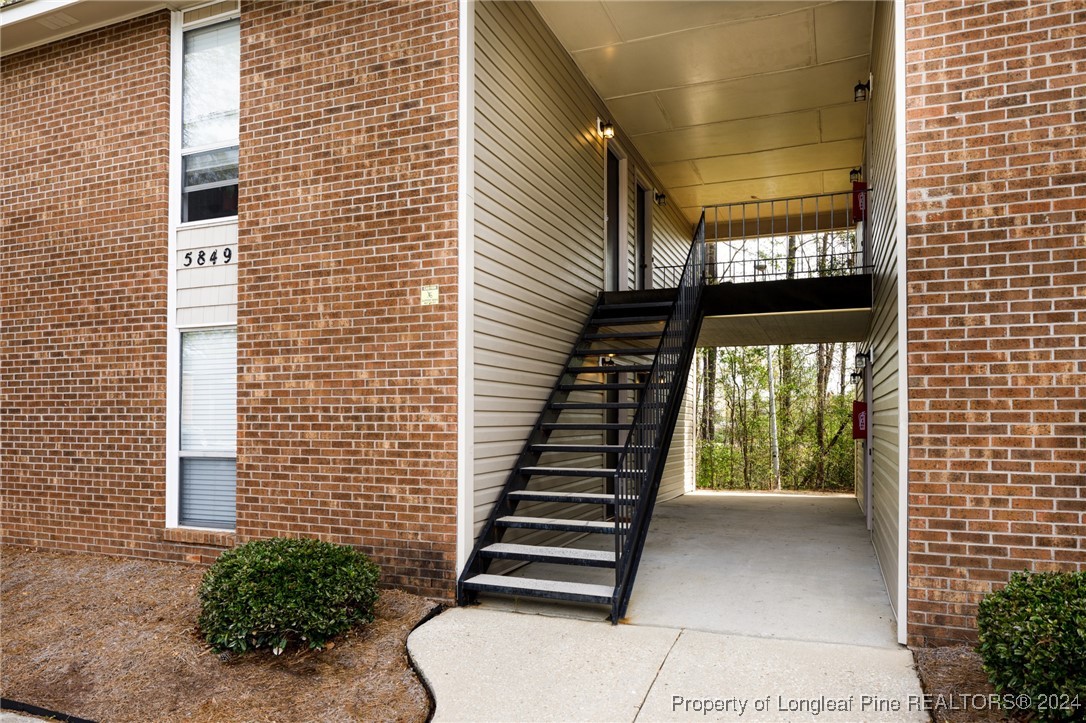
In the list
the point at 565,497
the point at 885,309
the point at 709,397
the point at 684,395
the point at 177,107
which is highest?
the point at 177,107

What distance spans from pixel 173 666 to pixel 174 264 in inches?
135

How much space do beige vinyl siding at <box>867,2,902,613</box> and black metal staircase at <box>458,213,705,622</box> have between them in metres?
1.60

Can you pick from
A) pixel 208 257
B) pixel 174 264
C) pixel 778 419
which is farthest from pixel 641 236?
pixel 778 419

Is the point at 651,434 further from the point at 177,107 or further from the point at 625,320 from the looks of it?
the point at 177,107

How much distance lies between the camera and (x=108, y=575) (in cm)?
564

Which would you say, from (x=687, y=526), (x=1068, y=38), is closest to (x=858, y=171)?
(x=687, y=526)

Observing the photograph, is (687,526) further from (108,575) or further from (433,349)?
(108,575)

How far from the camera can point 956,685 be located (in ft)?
11.0

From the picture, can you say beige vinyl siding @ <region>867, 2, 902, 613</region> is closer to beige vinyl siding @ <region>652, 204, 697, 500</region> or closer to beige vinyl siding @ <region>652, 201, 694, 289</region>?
beige vinyl siding @ <region>652, 204, 697, 500</region>

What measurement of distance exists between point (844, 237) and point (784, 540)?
1140 centimetres

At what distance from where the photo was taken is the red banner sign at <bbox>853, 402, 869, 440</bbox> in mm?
7731

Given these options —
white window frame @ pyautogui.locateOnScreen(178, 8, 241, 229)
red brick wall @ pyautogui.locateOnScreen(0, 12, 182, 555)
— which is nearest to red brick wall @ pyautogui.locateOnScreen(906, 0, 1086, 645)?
white window frame @ pyautogui.locateOnScreen(178, 8, 241, 229)

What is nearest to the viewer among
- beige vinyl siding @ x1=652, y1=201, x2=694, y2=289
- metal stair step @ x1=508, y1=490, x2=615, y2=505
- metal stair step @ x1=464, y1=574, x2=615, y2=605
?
metal stair step @ x1=464, y1=574, x2=615, y2=605

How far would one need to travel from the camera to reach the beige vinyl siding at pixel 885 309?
178 inches
